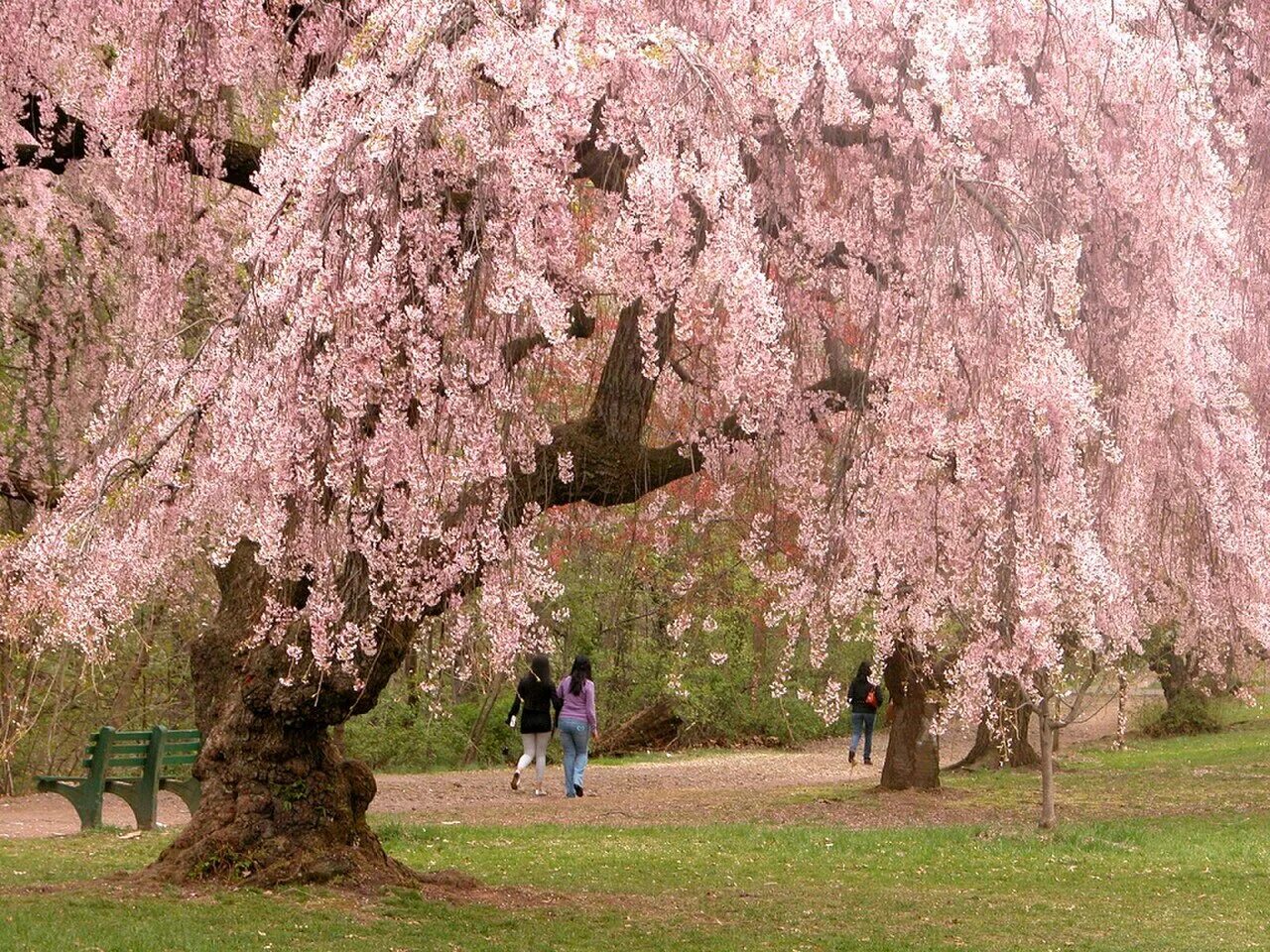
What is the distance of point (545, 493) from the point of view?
6.90 metres

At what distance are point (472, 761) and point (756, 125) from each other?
14.8 meters

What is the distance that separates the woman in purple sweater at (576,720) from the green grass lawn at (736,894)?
241 cm

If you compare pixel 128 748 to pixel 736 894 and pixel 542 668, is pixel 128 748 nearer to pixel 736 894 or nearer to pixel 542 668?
pixel 542 668

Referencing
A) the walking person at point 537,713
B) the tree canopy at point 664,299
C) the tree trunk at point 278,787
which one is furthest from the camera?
the walking person at point 537,713

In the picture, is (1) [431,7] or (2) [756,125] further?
(2) [756,125]

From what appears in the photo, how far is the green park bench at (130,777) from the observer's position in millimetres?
10516

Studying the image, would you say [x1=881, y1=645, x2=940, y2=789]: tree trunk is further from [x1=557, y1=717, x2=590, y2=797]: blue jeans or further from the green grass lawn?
[x1=557, y1=717, x2=590, y2=797]: blue jeans

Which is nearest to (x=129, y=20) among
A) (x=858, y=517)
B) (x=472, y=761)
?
(x=858, y=517)

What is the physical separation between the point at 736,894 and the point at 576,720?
19.6ft

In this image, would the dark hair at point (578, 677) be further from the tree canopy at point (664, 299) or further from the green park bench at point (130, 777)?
the tree canopy at point (664, 299)

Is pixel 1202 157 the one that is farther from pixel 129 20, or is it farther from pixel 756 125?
pixel 129 20

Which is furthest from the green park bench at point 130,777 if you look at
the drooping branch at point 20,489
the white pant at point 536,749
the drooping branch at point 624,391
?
the drooping branch at point 624,391

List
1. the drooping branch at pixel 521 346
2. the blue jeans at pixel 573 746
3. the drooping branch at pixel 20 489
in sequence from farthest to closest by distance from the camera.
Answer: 1. the blue jeans at pixel 573 746
2. the drooping branch at pixel 20 489
3. the drooping branch at pixel 521 346

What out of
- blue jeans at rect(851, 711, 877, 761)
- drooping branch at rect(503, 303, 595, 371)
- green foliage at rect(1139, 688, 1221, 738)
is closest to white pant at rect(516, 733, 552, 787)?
blue jeans at rect(851, 711, 877, 761)
